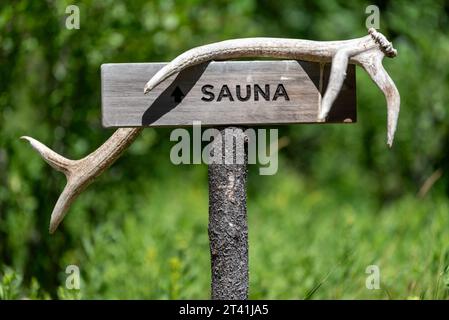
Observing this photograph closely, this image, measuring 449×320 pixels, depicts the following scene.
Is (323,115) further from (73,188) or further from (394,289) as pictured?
(394,289)

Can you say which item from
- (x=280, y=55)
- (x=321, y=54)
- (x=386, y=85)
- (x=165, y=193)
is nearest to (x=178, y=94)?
(x=280, y=55)

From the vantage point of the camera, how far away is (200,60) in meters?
2.81

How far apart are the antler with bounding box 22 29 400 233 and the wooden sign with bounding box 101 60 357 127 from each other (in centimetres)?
5

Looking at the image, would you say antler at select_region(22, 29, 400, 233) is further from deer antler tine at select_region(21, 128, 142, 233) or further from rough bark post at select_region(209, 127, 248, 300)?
rough bark post at select_region(209, 127, 248, 300)

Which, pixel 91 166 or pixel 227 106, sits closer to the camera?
pixel 227 106

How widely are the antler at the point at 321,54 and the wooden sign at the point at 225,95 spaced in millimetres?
46

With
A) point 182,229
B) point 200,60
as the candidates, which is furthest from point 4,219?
point 200,60

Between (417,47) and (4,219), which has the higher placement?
(417,47)

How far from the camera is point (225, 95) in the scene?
283cm

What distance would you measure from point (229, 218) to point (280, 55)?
61cm

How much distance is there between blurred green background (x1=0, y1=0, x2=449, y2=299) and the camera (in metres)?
4.20

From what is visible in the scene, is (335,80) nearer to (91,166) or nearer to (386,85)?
(386,85)

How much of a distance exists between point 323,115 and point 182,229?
313cm

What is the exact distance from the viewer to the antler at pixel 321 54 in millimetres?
2699
